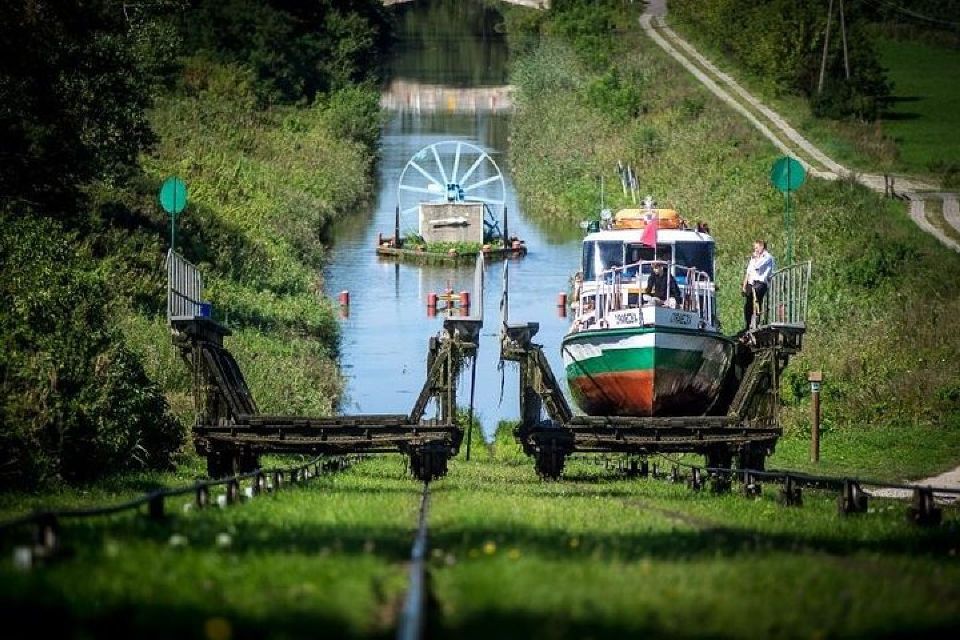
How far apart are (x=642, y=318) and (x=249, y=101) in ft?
201

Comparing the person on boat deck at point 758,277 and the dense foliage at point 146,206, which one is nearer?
the dense foliage at point 146,206

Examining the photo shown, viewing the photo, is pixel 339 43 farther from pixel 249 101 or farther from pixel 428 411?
pixel 428 411

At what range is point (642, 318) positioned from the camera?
1403 inches

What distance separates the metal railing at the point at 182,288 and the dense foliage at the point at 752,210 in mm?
14903

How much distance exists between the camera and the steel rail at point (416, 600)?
941 cm

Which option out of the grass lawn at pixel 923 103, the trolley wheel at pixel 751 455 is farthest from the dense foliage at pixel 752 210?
the trolley wheel at pixel 751 455

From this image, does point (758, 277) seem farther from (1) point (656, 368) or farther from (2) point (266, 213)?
(2) point (266, 213)

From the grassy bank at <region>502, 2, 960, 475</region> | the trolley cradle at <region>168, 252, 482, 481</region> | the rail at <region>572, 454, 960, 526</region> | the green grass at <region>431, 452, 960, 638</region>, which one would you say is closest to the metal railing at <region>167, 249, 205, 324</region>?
the trolley cradle at <region>168, 252, 482, 481</region>

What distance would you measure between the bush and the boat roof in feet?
32.8

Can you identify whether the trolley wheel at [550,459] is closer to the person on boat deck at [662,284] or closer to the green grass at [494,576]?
the person on boat deck at [662,284]

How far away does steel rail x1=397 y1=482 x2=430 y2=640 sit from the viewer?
9.41 metres

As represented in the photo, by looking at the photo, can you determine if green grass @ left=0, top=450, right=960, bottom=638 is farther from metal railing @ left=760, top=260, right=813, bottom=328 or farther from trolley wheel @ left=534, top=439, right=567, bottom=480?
metal railing @ left=760, top=260, right=813, bottom=328

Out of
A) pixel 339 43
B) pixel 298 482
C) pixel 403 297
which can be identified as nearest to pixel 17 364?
pixel 298 482

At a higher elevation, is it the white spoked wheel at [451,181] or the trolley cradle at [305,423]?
the white spoked wheel at [451,181]
